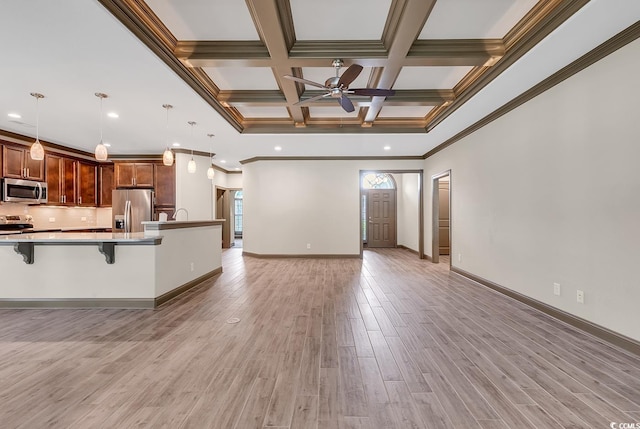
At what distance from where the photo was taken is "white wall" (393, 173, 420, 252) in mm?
8203

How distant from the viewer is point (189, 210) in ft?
23.2

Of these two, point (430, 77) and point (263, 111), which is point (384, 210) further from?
point (430, 77)

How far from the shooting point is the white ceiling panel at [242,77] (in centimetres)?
358

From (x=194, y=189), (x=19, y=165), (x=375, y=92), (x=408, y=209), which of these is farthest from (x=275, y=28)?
(x=408, y=209)

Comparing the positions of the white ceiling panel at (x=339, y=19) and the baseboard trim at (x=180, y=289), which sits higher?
the white ceiling panel at (x=339, y=19)

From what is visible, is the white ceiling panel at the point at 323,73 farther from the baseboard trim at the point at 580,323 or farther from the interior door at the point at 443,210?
the interior door at the point at 443,210

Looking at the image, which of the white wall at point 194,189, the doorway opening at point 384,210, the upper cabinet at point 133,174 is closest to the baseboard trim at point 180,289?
the white wall at point 194,189

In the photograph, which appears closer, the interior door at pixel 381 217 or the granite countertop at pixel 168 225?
the granite countertop at pixel 168 225

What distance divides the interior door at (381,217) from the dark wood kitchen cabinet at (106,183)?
7.59 metres

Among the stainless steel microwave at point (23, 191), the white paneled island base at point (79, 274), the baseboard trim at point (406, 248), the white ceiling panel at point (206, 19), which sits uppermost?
the white ceiling panel at point (206, 19)

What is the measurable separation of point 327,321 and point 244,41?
10.4ft

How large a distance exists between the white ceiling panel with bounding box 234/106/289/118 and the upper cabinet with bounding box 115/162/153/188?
3451 millimetres

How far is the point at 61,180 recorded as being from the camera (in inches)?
245

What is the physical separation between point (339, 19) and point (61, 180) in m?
6.98
